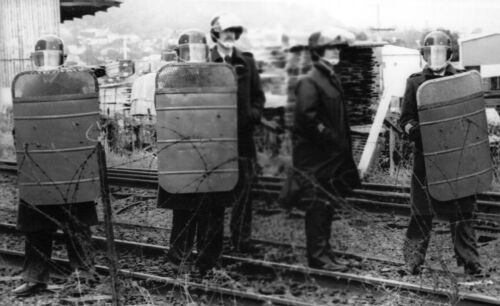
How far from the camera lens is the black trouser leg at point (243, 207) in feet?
18.3

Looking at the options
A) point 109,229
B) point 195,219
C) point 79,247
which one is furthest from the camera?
point 79,247

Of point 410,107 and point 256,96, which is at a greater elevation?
point 256,96

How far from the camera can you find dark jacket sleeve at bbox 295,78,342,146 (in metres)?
4.86

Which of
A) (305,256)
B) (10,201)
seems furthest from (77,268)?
(10,201)

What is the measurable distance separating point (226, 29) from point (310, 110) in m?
1.13

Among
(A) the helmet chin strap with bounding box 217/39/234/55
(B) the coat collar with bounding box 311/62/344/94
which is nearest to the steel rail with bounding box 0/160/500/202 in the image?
(B) the coat collar with bounding box 311/62/344/94

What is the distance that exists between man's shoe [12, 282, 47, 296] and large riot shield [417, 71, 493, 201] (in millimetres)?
3396

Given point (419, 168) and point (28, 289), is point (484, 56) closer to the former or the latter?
point (419, 168)

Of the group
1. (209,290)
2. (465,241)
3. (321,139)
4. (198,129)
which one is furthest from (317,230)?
(465,241)

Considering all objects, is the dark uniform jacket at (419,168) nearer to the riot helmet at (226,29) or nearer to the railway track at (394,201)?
the railway track at (394,201)

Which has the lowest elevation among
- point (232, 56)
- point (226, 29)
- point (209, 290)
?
point (209, 290)

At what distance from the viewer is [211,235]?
5.89m

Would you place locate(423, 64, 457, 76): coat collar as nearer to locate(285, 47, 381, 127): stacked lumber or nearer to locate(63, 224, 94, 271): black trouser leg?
locate(285, 47, 381, 127): stacked lumber

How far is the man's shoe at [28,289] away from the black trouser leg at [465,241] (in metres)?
3.51
